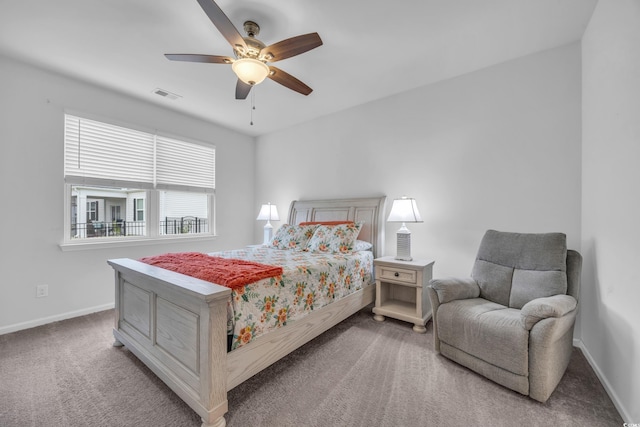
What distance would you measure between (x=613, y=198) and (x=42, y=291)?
502cm

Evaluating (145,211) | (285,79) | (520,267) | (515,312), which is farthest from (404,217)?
(145,211)

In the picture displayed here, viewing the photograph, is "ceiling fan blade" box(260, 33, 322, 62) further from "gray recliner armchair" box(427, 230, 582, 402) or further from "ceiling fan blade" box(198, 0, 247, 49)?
"gray recliner armchair" box(427, 230, 582, 402)

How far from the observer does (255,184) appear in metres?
4.96

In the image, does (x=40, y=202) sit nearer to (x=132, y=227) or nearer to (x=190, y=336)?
(x=132, y=227)

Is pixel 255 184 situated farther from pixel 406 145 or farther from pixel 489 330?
pixel 489 330

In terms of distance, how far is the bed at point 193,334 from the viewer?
1371 mm

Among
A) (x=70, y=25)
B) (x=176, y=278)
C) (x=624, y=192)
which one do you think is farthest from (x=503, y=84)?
(x=70, y=25)

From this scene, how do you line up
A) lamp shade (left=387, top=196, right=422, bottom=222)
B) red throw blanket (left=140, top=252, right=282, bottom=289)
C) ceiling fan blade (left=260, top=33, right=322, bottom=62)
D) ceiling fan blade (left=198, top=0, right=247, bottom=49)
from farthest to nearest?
1. lamp shade (left=387, top=196, right=422, bottom=222)
2. ceiling fan blade (left=260, top=33, right=322, bottom=62)
3. red throw blanket (left=140, top=252, right=282, bottom=289)
4. ceiling fan blade (left=198, top=0, right=247, bottom=49)

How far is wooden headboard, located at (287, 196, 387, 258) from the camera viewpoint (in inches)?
130

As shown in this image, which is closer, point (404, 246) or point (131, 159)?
point (404, 246)

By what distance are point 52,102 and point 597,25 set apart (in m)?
5.03

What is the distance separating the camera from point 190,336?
1.48 m

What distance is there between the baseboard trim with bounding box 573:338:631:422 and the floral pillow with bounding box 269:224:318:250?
8.76 feet

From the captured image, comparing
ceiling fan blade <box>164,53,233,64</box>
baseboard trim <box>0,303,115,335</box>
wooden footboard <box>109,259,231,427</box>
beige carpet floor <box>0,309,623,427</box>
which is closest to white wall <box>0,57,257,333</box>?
baseboard trim <box>0,303,115,335</box>
